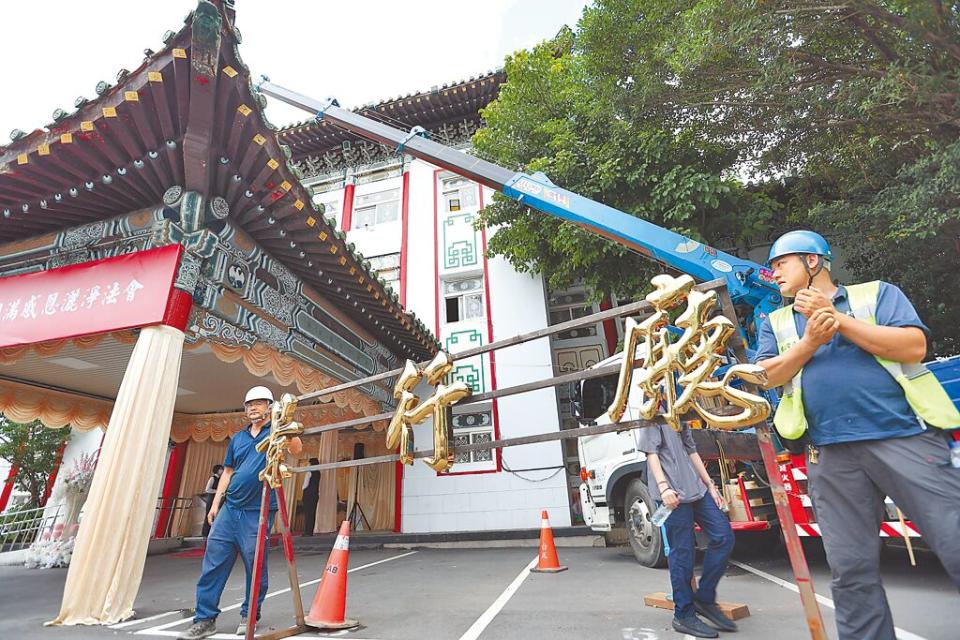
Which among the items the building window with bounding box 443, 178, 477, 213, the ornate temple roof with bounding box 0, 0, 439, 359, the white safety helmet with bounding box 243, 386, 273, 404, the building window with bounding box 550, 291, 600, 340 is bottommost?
the white safety helmet with bounding box 243, 386, 273, 404

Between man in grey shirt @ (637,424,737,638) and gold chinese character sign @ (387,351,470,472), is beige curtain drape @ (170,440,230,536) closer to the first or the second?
gold chinese character sign @ (387,351,470,472)

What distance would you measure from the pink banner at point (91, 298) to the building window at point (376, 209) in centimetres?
859

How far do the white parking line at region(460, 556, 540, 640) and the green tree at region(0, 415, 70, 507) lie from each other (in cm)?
1133

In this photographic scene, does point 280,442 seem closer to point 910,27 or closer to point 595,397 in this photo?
point 595,397

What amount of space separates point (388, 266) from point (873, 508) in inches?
457

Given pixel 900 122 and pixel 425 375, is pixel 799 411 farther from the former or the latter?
pixel 900 122

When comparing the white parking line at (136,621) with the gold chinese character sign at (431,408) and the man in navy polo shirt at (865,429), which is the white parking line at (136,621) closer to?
the gold chinese character sign at (431,408)

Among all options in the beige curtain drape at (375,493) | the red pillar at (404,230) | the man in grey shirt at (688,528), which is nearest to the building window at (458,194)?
the red pillar at (404,230)

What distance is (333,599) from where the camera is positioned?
3.36 meters

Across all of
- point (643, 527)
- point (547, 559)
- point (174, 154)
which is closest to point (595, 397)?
point (643, 527)

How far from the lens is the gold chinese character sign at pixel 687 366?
1.59 metres

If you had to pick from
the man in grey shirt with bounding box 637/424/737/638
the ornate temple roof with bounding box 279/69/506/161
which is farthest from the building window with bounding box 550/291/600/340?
the man in grey shirt with bounding box 637/424/737/638

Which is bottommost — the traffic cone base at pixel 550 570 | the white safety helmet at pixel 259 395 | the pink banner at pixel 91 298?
the traffic cone base at pixel 550 570

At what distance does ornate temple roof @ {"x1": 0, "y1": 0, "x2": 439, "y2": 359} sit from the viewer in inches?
150
